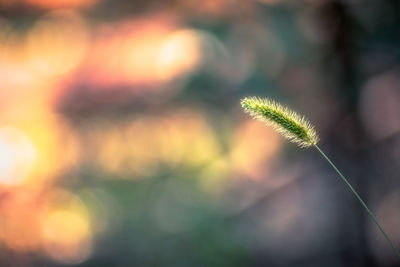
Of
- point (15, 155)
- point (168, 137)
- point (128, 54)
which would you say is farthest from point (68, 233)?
point (128, 54)

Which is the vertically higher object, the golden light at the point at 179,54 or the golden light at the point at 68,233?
the golden light at the point at 179,54

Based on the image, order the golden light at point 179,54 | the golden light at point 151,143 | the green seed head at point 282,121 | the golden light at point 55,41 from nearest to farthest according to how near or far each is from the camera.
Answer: the green seed head at point 282,121 < the golden light at point 179,54 < the golden light at point 151,143 < the golden light at point 55,41

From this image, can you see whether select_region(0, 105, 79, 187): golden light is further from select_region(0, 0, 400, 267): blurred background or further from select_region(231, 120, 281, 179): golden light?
select_region(231, 120, 281, 179): golden light

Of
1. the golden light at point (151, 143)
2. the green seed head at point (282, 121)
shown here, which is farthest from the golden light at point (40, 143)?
the green seed head at point (282, 121)

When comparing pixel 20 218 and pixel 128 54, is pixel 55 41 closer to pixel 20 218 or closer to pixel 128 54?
pixel 128 54

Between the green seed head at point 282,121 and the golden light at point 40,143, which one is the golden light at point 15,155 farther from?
the green seed head at point 282,121

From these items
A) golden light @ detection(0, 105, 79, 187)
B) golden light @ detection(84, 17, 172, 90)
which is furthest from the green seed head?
golden light @ detection(0, 105, 79, 187)

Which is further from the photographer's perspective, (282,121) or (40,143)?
(40,143)
